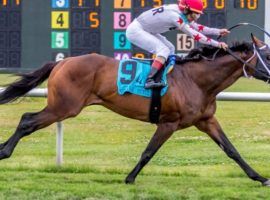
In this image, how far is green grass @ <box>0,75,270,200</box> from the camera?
5.55m

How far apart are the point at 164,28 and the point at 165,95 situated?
0.64 meters

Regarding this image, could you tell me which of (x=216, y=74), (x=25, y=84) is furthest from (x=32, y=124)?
(x=216, y=74)

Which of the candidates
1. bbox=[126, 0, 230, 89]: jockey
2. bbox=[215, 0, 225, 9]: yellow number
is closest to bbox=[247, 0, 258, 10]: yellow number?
bbox=[215, 0, 225, 9]: yellow number

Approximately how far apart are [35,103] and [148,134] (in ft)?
12.0

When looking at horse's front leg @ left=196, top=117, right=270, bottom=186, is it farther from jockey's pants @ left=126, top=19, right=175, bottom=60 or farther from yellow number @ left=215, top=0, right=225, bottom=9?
yellow number @ left=215, top=0, right=225, bottom=9

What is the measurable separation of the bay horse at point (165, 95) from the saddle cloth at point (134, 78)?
0.05 metres

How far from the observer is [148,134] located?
354 inches

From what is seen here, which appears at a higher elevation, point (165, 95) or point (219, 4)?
point (219, 4)

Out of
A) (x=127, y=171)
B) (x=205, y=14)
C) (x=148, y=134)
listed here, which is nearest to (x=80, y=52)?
(x=205, y=14)

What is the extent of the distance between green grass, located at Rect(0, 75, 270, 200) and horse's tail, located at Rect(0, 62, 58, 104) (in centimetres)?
64

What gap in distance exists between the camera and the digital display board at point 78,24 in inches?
523

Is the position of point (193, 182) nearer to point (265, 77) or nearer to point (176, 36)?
point (265, 77)

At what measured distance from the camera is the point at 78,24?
1330cm

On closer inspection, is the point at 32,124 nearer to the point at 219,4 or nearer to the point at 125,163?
the point at 125,163
